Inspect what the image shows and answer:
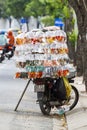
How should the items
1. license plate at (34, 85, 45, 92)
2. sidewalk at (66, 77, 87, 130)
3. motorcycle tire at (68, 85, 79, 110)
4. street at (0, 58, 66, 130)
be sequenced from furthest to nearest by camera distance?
motorcycle tire at (68, 85, 79, 110), license plate at (34, 85, 45, 92), street at (0, 58, 66, 130), sidewalk at (66, 77, 87, 130)

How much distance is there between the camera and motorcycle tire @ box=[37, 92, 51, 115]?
43.1 feet

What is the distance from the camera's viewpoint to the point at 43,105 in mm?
13234

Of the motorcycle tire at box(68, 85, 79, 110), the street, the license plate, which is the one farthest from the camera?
the motorcycle tire at box(68, 85, 79, 110)

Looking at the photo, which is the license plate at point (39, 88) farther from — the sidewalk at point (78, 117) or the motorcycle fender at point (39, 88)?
the sidewalk at point (78, 117)

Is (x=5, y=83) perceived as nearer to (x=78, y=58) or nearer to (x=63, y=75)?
(x=78, y=58)

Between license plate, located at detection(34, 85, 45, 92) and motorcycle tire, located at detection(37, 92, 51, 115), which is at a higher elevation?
license plate, located at detection(34, 85, 45, 92)

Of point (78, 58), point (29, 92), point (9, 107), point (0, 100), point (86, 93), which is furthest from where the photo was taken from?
point (78, 58)

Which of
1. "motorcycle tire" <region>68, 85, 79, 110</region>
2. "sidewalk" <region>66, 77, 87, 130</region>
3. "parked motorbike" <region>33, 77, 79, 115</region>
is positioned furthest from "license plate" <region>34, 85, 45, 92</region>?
"motorcycle tire" <region>68, 85, 79, 110</region>

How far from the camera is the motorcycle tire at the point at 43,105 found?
517 inches

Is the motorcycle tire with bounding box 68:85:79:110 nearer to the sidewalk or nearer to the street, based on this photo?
the sidewalk

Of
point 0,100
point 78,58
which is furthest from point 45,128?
point 78,58

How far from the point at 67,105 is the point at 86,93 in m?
3.64

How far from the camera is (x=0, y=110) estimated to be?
13.9 m

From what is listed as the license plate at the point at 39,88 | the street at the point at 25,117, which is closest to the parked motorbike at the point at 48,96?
the license plate at the point at 39,88
